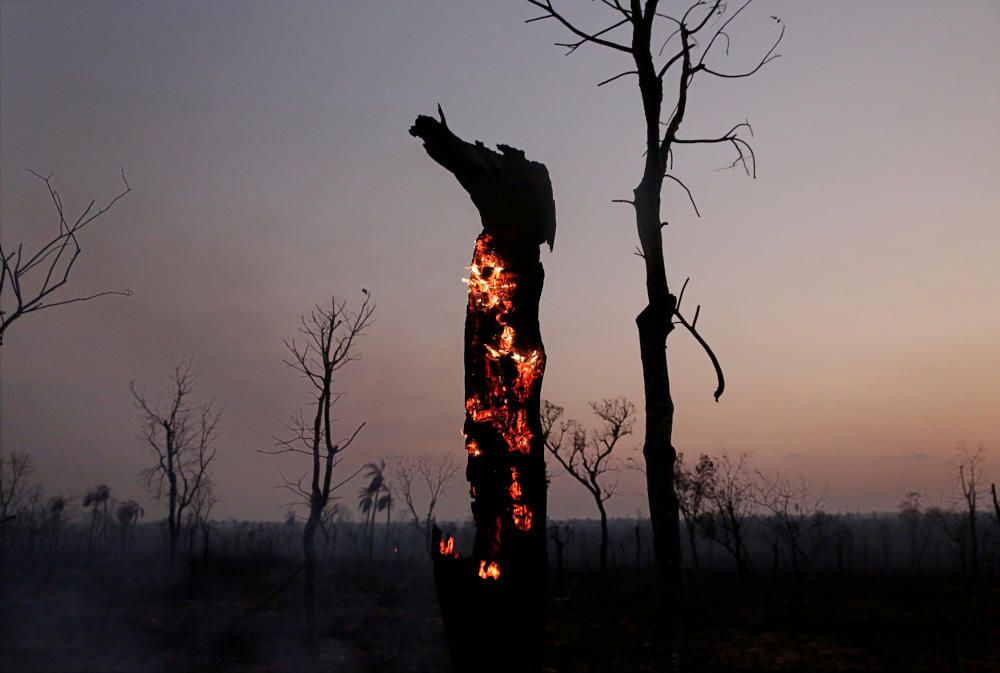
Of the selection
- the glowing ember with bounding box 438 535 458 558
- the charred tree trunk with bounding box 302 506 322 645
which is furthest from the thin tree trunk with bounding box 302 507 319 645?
the glowing ember with bounding box 438 535 458 558

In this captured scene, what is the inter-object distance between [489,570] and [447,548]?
11.9 inches

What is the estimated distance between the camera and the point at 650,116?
22.6 feet

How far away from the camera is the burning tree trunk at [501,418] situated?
429 centimetres

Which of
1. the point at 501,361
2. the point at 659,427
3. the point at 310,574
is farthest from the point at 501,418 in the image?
the point at 310,574

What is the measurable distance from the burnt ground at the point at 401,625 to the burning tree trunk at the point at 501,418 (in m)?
14.2

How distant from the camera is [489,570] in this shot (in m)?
4.38

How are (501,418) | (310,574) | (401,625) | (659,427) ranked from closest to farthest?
(501,418) → (659,427) → (310,574) → (401,625)

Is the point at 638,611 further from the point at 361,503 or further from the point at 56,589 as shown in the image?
the point at 361,503

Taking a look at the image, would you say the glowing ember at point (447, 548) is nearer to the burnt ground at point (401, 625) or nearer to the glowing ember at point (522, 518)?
the glowing ember at point (522, 518)

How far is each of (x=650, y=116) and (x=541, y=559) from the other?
14.9ft

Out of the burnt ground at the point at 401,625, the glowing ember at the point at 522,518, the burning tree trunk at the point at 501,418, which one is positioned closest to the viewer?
the burning tree trunk at the point at 501,418

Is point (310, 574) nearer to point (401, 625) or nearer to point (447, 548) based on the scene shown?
point (401, 625)

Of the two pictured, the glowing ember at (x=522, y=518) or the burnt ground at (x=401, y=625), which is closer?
the glowing ember at (x=522, y=518)

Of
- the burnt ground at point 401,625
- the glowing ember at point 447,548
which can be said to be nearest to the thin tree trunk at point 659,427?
the glowing ember at point 447,548
